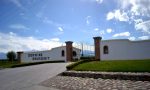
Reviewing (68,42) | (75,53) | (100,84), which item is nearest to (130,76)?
(100,84)

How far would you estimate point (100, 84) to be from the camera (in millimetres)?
12898

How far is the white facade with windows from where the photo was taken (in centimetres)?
3527

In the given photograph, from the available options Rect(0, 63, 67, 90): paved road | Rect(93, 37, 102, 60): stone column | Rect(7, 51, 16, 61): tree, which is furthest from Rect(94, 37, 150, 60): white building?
Rect(7, 51, 16, 61): tree

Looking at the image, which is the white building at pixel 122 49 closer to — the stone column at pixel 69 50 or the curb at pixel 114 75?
the stone column at pixel 69 50

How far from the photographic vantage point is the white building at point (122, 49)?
83.9 ft

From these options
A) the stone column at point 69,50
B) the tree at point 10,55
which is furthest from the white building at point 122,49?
the tree at point 10,55

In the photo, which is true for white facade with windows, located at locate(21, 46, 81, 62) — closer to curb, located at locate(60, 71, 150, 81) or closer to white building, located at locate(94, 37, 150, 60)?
white building, located at locate(94, 37, 150, 60)

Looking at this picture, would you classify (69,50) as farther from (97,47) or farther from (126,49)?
(126,49)

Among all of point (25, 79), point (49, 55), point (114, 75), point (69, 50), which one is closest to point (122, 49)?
point (69, 50)

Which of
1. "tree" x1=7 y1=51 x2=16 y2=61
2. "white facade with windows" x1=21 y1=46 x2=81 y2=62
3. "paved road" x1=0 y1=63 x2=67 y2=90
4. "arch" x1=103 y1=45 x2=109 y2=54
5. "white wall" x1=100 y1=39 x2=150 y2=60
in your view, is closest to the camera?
"paved road" x1=0 y1=63 x2=67 y2=90

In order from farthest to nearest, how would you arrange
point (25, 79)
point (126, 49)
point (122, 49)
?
point (122, 49) < point (126, 49) < point (25, 79)

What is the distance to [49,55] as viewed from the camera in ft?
124

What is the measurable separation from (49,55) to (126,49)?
15.8 m

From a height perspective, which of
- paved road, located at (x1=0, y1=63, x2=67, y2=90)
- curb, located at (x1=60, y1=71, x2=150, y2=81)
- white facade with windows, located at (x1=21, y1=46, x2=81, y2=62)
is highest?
white facade with windows, located at (x1=21, y1=46, x2=81, y2=62)
